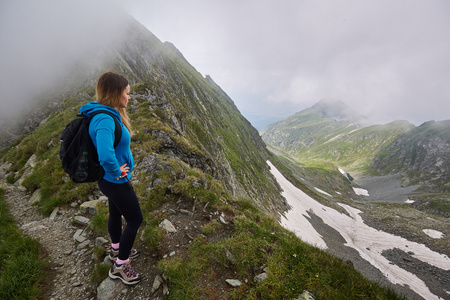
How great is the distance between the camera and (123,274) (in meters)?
4.62

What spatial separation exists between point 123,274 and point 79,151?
354 cm

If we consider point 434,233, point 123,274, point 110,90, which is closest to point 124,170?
point 110,90

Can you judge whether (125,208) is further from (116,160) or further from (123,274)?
(123,274)

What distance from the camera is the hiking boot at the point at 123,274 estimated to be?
4621mm

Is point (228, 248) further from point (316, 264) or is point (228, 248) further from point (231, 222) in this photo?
point (316, 264)

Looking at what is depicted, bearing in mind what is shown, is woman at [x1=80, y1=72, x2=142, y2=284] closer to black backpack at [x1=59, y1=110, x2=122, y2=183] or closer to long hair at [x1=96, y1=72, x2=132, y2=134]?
long hair at [x1=96, y1=72, x2=132, y2=134]

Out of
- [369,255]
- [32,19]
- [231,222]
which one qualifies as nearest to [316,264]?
[231,222]

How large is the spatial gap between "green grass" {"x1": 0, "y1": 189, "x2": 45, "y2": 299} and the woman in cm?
177

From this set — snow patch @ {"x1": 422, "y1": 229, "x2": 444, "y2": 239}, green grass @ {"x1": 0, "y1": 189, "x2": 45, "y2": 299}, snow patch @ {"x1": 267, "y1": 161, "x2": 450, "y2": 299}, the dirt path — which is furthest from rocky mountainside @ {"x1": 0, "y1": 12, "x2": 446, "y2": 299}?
snow patch @ {"x1": 422, "y1": 229, "x2": 444, "y2": 239}

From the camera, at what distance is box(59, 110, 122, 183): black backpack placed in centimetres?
357

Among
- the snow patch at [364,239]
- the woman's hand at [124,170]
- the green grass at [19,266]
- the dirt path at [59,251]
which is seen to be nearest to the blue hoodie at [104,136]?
the woman's hand at [124,170]

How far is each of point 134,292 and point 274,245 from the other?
4.45 m

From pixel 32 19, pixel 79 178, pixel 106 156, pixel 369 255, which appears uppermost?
pixel 32 19

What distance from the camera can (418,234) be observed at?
75812 mm
